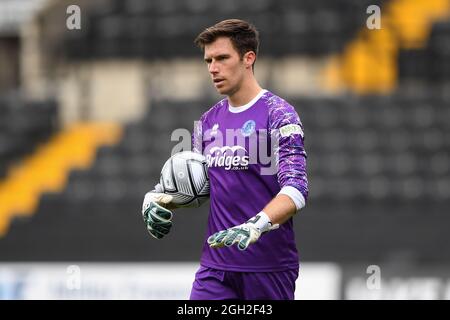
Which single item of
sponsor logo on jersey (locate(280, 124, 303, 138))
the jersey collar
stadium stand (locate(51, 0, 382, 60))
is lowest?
sponsor logo on jersey (locate(280, 124, 303, 138))

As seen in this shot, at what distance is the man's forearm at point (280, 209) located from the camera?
14.4 feet

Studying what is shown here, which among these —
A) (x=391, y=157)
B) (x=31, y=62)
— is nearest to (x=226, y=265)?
(x=391, y=157)

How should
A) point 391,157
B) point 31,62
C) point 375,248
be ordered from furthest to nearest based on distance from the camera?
point 31,62
point 391,157
point 375,248

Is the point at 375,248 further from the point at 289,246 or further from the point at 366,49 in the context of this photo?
the point at 289,246

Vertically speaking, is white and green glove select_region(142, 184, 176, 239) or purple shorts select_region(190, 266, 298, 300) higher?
white and green glove select_region(142, 184, 176, 239)

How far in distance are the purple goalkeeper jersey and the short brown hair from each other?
0.79ft

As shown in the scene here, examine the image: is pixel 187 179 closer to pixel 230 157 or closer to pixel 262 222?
pixel 230 157

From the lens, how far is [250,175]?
472 cm

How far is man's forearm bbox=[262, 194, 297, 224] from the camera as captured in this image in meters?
4.40

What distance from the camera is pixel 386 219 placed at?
1127 centimetres

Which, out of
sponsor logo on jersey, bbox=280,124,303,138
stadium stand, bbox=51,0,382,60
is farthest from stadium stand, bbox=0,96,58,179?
sponsor logo on jersey, bbox=280,124,303,138

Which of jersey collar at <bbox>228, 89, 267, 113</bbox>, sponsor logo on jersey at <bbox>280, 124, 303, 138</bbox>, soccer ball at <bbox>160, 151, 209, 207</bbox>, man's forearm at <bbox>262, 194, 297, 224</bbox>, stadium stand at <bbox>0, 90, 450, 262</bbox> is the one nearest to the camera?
man's forearm at <bbox>262, 194, 297, 224</bbox>

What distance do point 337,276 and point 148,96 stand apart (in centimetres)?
501

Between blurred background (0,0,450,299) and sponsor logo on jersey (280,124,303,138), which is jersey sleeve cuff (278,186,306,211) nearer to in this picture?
sponsor logo on jersey (280,124,303,138)
